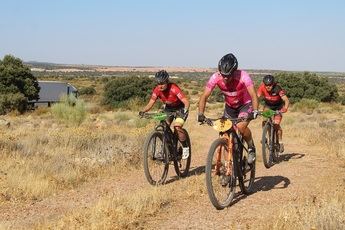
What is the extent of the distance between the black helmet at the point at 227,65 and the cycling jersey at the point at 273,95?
439 centimetres

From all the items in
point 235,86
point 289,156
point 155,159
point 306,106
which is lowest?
point 306,106

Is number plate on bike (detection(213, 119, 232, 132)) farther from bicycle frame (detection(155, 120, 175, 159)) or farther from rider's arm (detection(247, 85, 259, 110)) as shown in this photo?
bicycle frame (detection(155, 120, 175, 159))

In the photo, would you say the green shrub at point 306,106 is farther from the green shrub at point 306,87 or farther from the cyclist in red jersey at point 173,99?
the cyclist in red jersey at point 173,99

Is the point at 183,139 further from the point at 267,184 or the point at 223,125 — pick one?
the point at 223,125

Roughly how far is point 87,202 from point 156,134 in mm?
1712

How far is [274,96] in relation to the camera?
1155 cm

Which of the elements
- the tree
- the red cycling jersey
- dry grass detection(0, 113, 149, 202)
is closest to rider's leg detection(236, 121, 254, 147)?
the red cycling jersey

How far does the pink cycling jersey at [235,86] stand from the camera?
7.53m

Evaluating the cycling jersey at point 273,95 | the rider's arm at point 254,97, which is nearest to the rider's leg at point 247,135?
the rider's arm at point 254,97

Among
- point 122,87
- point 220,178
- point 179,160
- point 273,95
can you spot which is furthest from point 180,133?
point 122,87

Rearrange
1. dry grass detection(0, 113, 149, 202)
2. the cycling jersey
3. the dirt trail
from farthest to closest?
the cycling jersey
dry grass detection(0, 113, 149, 202)
the dirt trail

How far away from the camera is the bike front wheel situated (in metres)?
11.2

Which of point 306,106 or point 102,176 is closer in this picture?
point 102,176

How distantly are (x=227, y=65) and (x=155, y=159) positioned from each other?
2572 millimetres
